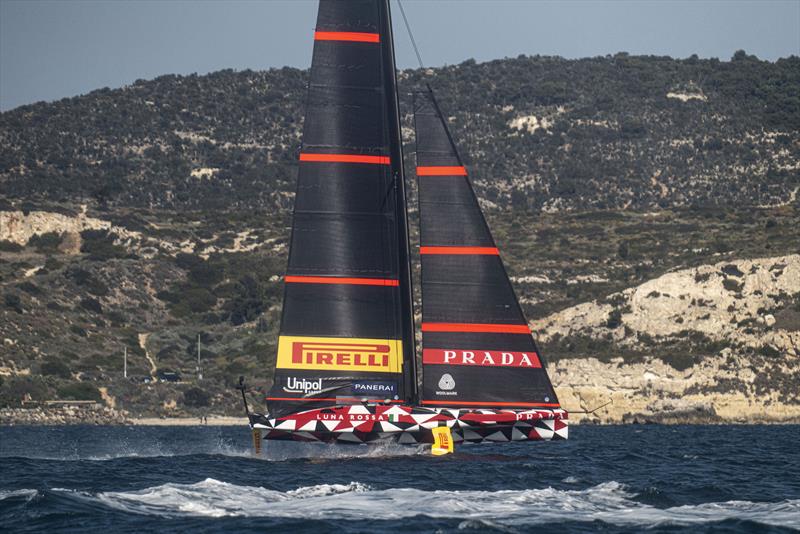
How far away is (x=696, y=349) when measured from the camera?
7106cm

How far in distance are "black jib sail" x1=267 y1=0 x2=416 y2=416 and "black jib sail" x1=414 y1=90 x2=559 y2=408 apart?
65cm

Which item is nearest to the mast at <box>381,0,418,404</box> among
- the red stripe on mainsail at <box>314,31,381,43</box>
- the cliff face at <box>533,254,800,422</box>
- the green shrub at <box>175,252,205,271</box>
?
the red stripe on mainsail at <box>314,31,381,43</box>

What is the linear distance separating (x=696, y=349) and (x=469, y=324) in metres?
42.6

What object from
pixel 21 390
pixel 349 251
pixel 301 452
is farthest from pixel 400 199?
pixel 21 390

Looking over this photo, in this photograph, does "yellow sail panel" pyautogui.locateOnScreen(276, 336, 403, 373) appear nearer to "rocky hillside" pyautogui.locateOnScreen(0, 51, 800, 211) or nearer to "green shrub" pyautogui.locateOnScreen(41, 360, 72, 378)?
"green shrub" pyautogui.locateOnScreen(41, 360, 72, 378)

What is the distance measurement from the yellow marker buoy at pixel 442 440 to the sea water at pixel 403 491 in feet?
0.87

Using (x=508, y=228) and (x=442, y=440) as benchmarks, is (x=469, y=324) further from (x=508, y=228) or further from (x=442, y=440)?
(x=508, y=228)

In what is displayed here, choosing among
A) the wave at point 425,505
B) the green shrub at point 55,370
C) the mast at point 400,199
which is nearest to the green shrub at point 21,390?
the green shrub at point 55,370

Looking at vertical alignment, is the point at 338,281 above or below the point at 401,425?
above

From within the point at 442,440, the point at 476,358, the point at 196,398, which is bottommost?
the point at 196,398

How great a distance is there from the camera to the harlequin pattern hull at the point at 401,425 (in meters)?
30.2

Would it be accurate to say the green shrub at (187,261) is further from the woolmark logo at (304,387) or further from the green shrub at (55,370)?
the woolmark logo at (304,387)

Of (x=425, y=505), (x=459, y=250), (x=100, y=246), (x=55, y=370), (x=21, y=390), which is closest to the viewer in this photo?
(x=425, y=505)

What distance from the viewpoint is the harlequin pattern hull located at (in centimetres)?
3023
